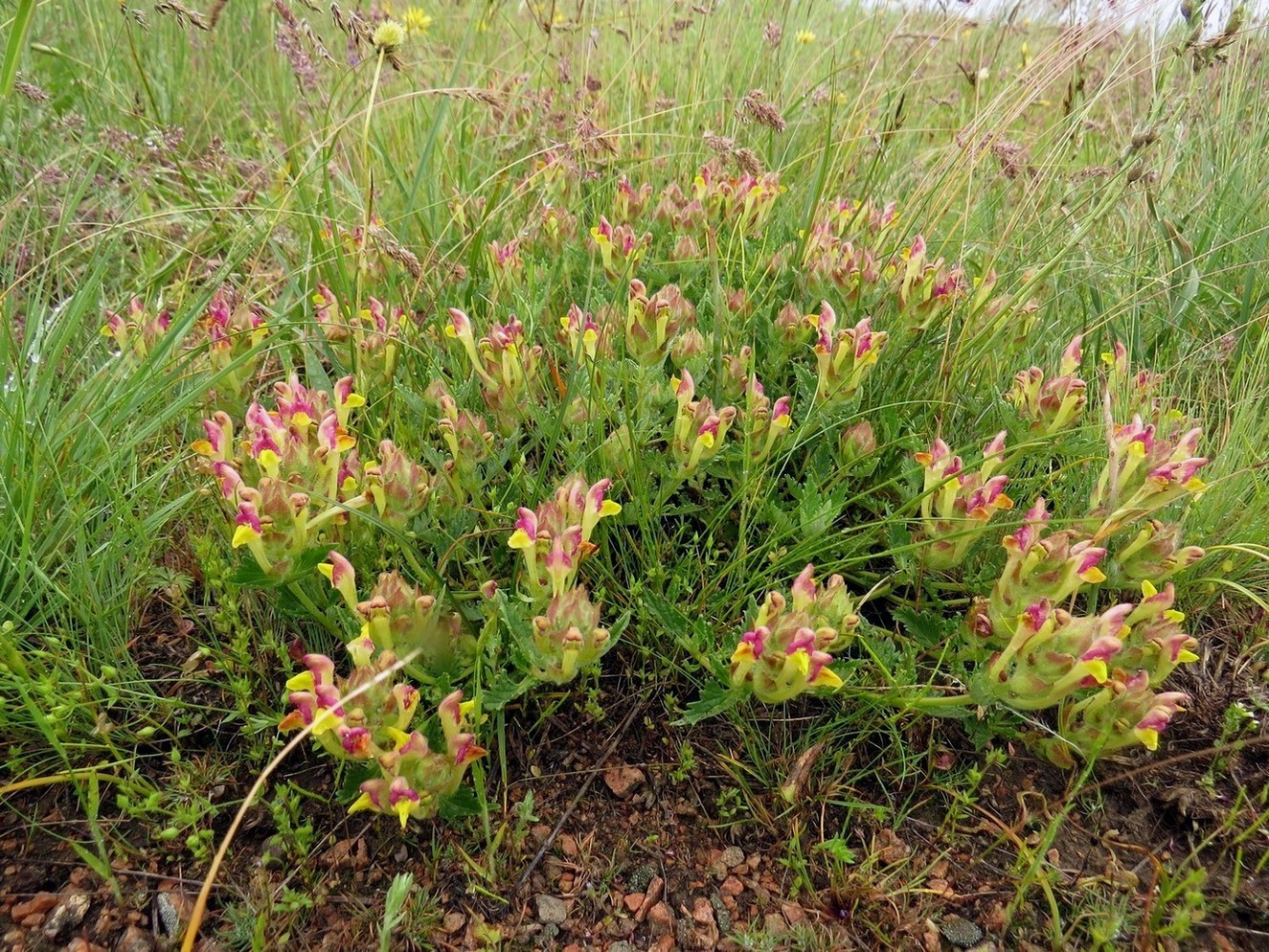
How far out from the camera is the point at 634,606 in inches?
70.7

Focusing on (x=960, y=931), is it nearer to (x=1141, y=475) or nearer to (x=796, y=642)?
(x=796, y=642)

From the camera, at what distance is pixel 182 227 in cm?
313

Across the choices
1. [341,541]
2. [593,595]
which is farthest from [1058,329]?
[341,541]

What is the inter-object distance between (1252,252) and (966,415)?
62.0 inches

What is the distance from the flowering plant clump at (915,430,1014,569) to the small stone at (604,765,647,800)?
2.56 feet

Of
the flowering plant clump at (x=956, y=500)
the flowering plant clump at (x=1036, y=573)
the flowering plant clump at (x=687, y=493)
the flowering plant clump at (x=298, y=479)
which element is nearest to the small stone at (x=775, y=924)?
the flowering plant clump at (x=687, y=493)


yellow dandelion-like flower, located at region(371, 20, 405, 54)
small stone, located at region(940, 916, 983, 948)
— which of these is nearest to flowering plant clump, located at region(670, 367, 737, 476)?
small stone, located at region(940, 916, 983, 948)

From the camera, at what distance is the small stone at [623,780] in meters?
1.66

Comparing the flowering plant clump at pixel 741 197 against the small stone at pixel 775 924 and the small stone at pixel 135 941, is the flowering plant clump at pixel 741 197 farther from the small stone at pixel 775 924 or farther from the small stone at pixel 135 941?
the small stone at pixel 135 941

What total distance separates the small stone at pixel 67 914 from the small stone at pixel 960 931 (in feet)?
5.11

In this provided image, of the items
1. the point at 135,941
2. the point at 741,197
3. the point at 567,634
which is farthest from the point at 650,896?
the point at 741,197

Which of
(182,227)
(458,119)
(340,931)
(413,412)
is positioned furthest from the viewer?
(458,119)

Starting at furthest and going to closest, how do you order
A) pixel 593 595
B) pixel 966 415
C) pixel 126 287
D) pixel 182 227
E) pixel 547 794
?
pixel 182 227, pixel 126 287, pixel 966 415, pixel 593 595, pixel 547 794

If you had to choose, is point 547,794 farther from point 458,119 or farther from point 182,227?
point 458,119
